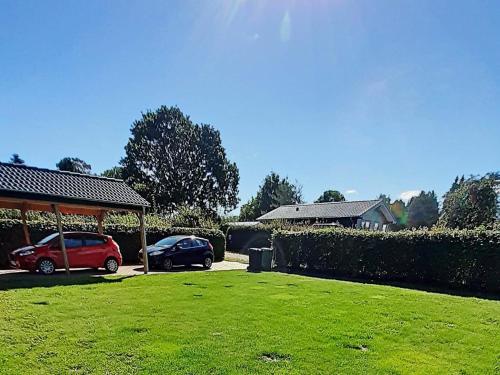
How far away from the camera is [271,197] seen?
253 ft

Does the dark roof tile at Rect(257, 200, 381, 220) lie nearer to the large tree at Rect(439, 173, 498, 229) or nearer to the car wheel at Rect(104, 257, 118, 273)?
the large tree at Rect(439, 173, 498, 229)

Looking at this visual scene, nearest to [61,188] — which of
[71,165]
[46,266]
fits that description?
[46,266]

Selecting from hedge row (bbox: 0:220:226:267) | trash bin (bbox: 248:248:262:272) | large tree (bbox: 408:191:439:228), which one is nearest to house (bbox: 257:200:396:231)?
hedge row (bbox: 0:220:226:267)

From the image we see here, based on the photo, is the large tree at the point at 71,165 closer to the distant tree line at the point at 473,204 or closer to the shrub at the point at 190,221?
the shrub at the point at 190,221

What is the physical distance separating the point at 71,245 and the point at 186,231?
30.4 ft

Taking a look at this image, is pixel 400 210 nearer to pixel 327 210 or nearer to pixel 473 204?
pixel 327 210

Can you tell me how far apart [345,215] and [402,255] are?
25859 mm

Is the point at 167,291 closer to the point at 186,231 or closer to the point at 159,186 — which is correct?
the point at 186,231

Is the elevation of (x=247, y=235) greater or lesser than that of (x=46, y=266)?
greater

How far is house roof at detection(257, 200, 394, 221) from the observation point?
4166 cm

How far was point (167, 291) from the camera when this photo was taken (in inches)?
403

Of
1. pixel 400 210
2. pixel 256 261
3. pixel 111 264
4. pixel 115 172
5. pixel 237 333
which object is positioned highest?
pixel 115 172

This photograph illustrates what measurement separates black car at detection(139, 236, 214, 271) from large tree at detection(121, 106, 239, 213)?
2755 centimetres

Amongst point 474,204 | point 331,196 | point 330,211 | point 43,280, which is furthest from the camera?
point 331,196
